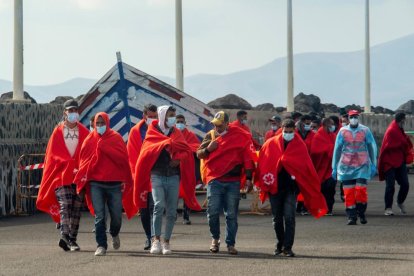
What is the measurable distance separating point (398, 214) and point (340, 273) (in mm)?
9925

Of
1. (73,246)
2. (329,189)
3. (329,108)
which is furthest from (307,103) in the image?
(73,246)

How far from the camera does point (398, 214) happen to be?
76.4 feet

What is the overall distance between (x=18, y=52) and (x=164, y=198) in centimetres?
1523

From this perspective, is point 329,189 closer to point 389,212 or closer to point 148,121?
point 389,212

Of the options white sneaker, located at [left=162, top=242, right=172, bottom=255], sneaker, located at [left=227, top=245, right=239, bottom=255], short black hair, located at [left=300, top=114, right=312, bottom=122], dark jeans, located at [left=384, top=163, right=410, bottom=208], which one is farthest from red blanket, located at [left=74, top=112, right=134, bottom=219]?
dark jeans, located at [left=384, top=163, right=410, bottom=208]

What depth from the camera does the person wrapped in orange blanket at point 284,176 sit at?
626 inches

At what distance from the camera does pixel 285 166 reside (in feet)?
52.4

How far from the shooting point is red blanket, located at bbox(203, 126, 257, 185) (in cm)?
1605

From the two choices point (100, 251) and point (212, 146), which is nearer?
point (100, 251)

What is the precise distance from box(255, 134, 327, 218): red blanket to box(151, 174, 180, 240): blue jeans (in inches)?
41.6

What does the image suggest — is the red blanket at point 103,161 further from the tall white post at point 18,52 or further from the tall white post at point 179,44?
the tall white post at point 179,44

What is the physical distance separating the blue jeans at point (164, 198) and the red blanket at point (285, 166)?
1057mm

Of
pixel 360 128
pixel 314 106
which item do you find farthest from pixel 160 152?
pixel 314 106

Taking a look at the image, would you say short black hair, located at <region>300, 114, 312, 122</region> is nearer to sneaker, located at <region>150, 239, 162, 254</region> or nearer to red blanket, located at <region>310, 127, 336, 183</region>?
red blanket, located at <region>310, 127, 336, 183</region>
